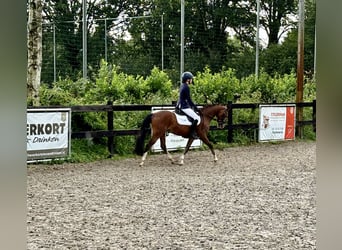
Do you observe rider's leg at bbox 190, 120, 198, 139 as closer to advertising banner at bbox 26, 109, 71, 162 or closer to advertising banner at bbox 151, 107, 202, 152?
advertising banner at bbox 151, 107, 202, 152

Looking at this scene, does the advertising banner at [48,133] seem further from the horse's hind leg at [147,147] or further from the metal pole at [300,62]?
the metal pole at [300,62]

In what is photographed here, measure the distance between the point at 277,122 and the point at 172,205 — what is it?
5682 mm

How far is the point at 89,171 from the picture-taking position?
5.67 m

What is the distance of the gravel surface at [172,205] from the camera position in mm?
2871

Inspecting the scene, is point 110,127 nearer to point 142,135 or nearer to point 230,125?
point 142,135

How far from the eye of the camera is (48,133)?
228 inches

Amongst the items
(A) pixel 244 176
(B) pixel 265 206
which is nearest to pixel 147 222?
(B) pixel 265 206

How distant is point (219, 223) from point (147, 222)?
465mm

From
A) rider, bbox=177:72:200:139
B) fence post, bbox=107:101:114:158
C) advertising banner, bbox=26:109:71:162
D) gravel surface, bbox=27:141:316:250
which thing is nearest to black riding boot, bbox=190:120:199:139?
rider, bbox=177:72:200:139

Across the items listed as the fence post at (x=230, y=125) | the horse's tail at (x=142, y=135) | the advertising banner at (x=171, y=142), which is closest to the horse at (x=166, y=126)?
the horse's tail at (x=142, y=135)

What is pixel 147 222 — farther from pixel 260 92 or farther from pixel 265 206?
pixel 260 92

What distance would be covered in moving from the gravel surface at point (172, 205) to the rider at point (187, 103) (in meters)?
0.50

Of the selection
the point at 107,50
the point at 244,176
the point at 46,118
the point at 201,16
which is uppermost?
the point at 201,16

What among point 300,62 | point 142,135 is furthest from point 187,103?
point 300,62
